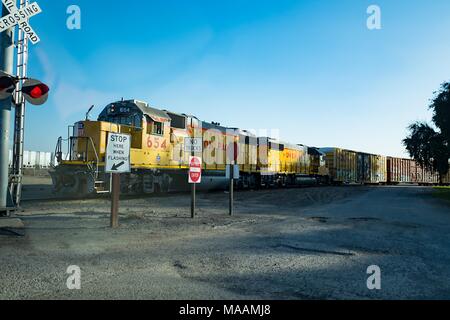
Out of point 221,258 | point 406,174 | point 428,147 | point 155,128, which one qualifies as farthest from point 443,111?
point 406,174

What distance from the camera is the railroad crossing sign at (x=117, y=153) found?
869cm

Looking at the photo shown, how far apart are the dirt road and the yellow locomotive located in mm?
3381

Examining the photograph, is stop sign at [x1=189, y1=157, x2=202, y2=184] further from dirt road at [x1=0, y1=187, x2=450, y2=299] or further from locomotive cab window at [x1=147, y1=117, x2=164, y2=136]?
locomotive cab window at [x1=147, y1=117, x2=164, y2=136]

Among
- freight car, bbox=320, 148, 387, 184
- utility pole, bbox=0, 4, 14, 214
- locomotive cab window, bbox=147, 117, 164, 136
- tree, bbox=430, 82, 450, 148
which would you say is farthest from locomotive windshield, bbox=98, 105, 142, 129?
freight car, bbox=320, 148, 387, 184

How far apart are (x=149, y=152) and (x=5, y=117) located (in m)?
8.28

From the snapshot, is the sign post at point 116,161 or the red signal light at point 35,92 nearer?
the red signal light at point 35,92

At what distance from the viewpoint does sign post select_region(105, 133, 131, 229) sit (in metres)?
8.45

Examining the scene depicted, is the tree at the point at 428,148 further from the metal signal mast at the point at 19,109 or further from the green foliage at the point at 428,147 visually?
the metal signal mast at the point at 19,109

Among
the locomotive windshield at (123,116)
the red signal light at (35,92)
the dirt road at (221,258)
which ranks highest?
the locomotive windshield at (123,116)

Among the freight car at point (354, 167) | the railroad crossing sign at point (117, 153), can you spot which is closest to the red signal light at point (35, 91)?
the railroad crossing sign at point (117, 153)

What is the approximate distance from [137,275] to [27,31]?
517 cm

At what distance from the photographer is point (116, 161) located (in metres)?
8.84

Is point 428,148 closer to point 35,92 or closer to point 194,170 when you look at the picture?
point 194,170

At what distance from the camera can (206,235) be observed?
25.6 feet
